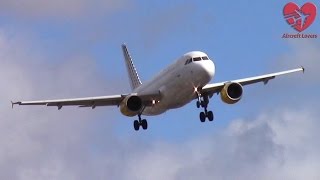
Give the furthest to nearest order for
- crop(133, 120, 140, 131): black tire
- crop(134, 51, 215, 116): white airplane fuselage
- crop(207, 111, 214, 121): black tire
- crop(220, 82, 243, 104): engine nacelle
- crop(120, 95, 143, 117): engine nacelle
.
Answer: crop(133, 120, 140, 131): black tire → crop(207, 111, 214, 121): black tire → crop(120, 95, 143, 117): engine nacelle → crop(220, 82, 243, 104): engine nacelle → crop(134, 51, 215, 116): white airplane fuselage

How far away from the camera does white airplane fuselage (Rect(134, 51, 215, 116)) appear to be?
8288 centimetres

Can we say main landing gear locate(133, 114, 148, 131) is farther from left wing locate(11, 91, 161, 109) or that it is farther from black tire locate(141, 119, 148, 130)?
left wing locate(11, 91, 161, 109)

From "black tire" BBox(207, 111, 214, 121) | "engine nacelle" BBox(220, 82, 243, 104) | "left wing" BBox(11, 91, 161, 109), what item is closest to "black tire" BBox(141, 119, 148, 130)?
"left wing" BBox(11, 91, 161, 109)

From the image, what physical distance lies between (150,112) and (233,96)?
727cm

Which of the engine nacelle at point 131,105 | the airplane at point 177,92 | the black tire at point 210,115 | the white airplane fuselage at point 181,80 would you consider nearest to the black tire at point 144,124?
the airplane at point 177,92

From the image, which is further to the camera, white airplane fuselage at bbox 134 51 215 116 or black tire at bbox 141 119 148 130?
black tire at bbox 141 119 148 130

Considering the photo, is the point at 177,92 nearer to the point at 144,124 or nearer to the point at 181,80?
the point at 181,80

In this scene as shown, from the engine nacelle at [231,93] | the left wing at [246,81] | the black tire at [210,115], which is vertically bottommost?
the black tire at [210,115]

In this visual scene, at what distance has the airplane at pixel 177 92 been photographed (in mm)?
83250

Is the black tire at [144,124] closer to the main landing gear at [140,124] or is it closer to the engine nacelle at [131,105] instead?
the main landing gear at [140,124]

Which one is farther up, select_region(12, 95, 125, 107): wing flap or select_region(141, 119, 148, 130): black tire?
select_region(12, 95, 125, 107): wing flap

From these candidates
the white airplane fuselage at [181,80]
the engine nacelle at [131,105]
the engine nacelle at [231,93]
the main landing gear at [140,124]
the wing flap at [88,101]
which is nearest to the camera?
the white airplane fuselage at [181,80]

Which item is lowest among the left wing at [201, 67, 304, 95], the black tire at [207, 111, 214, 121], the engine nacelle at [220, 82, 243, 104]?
the black tire at [207, 111, 214, 121]

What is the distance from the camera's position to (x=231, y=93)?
88062mm
